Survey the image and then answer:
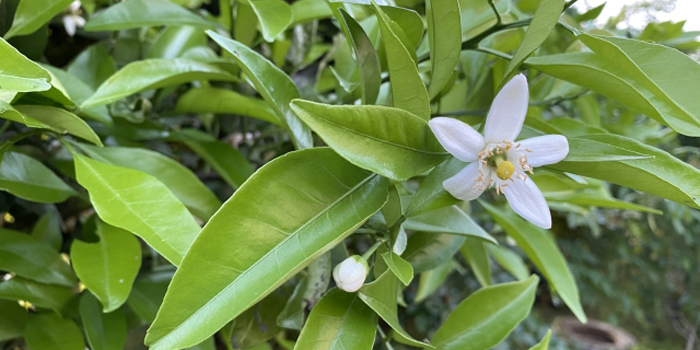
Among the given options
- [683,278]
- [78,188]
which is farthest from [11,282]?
[683,278]

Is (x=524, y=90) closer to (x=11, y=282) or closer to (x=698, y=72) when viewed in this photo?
(x=698, y=72)

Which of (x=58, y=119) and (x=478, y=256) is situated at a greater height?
(x=58, y=119)

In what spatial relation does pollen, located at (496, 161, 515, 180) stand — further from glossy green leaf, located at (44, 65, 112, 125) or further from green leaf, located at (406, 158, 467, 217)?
glossy green leaf, located at (44, 65, 112, 125)

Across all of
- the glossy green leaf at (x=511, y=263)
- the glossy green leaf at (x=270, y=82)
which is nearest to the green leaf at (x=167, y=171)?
the glossy green leaf at (x=270, y=82)

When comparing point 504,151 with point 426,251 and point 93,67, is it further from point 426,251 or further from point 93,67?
point 93,67

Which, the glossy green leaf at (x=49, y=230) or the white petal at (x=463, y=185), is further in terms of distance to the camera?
the glossy green leaf at (x=49, y=230)

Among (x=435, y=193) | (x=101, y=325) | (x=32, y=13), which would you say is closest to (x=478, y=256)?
(x=435, y=193)

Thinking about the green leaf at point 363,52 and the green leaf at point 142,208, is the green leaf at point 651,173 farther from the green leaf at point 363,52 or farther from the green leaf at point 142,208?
the green leaf at point 142,208

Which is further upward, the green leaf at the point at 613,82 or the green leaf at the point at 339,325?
the green leaf at the point at 613,82
